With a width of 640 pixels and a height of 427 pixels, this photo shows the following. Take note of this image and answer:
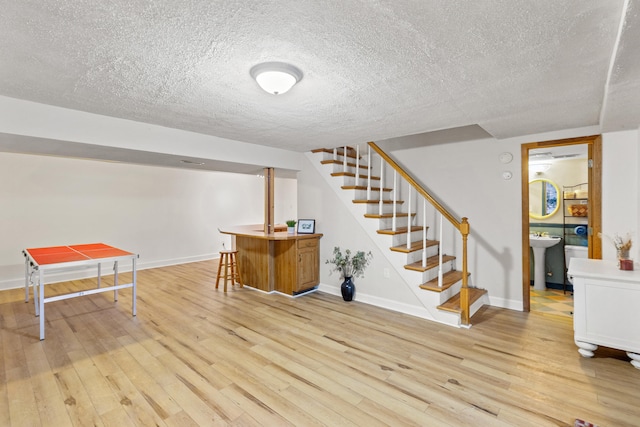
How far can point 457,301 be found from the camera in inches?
137

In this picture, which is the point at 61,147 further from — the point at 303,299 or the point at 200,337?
the point at 303,299

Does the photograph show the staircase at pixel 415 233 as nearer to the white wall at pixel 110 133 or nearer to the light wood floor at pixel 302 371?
the light wood floor at pixel 302 371

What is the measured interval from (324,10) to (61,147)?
308 centimetres

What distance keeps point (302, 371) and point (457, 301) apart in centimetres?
210

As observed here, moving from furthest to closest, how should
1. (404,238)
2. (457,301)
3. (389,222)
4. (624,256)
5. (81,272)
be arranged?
(81,272) → (389,222) → (404,238) → (457,301) → (624,256)

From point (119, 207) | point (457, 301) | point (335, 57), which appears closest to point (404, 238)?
point (457, 301)

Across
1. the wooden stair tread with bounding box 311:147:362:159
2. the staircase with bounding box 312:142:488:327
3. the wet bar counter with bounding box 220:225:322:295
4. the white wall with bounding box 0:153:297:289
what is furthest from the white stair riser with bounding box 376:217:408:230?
the white wall with bounding box 0:153:297:289

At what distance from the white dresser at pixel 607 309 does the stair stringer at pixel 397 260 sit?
105cm

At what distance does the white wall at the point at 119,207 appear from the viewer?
489 cm

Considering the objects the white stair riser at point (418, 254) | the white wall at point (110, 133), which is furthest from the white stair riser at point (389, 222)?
the white wall at point (110, 133)

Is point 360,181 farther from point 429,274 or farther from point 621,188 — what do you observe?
point 621,188

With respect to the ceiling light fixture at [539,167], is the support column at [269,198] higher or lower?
lower

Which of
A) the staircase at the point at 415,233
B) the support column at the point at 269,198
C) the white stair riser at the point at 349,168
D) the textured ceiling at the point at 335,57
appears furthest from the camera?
the support column at the point at 269,198

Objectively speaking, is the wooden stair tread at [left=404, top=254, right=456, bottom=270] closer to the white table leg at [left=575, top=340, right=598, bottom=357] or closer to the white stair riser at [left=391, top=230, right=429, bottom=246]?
the white stair riser at [left=391, top=230, right=429, bottom=246]
